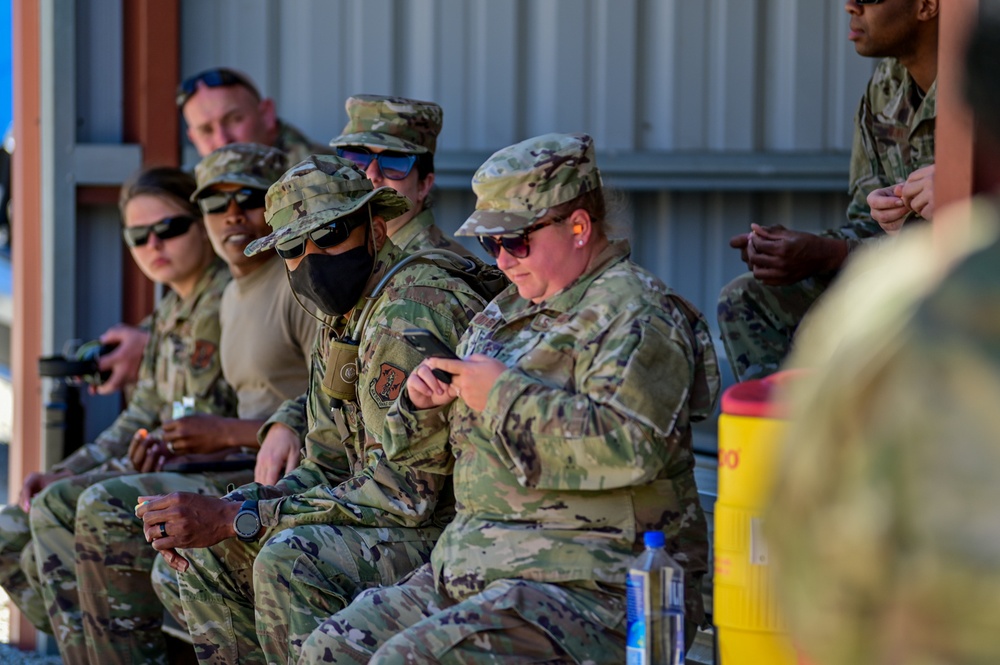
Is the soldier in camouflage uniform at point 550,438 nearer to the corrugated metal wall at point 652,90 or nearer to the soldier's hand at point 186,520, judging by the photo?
the soldier's hand at point 186,520

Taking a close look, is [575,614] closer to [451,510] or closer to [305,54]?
[451,510]

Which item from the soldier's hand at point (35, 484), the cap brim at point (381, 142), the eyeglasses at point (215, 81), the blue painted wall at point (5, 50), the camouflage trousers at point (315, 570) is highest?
the blue painted wall at point (5, 50)

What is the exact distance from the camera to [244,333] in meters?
4.61

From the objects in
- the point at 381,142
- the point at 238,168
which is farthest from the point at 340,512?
the point at 238,168

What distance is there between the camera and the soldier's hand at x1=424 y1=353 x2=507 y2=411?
2.91 meters

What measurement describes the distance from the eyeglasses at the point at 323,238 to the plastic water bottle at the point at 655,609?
129cm

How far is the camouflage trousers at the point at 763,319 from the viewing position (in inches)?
153

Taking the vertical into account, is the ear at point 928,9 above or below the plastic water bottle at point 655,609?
above

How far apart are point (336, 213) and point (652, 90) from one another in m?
2.76

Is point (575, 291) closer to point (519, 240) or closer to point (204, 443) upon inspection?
point (519, 240)

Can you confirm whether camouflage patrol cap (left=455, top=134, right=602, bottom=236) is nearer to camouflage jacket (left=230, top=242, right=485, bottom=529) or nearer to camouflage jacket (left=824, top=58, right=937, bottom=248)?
camouflage jacket (left=230, top=242, right=485, bottom=529)

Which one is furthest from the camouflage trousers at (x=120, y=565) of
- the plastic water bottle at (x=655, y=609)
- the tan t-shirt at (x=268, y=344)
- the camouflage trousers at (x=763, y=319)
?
the plastic water bottle at (x=655, y=609)

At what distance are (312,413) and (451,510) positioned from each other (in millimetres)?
551

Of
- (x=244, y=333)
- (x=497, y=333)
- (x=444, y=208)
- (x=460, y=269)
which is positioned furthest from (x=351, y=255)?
(x=444, y=208)
